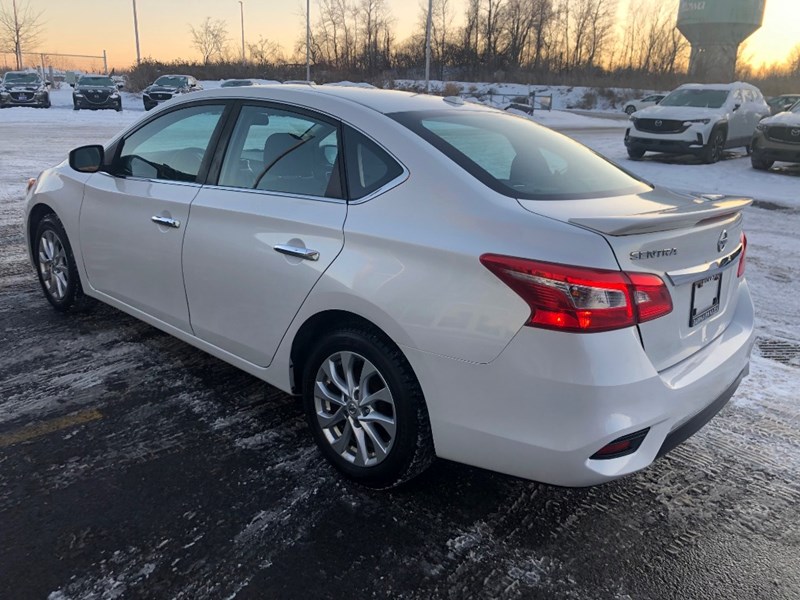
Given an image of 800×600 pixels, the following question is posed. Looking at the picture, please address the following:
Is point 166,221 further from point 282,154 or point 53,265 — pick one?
point 53,265

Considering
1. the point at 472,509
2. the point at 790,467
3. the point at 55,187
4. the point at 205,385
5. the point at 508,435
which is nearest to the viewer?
the point at 508,435

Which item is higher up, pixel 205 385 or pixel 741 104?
pixel 741 104

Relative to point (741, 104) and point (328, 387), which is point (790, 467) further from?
point (741, 104)

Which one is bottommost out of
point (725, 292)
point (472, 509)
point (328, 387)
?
point (472, 509)

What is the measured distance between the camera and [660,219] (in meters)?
2.38

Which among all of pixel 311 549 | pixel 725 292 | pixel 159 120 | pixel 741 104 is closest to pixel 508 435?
pixel 311 549

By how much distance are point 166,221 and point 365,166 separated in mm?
1364

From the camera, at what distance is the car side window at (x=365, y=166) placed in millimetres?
2820

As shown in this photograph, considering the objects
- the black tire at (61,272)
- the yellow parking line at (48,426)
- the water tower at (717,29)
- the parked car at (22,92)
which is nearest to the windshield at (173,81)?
the parked car at (22,92)

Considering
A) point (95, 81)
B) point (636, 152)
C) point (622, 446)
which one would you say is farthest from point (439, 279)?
point (95, 81)

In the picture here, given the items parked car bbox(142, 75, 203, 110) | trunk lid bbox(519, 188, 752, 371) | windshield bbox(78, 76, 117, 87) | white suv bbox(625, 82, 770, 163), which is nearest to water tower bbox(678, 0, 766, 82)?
parked car bbox(142, 75, 203, 110)

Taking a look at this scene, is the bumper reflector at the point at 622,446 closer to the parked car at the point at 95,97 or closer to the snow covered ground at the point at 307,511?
the snow covered ground at the point at 307,511

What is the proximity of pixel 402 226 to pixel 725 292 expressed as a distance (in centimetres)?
143

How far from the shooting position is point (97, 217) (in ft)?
14.0
